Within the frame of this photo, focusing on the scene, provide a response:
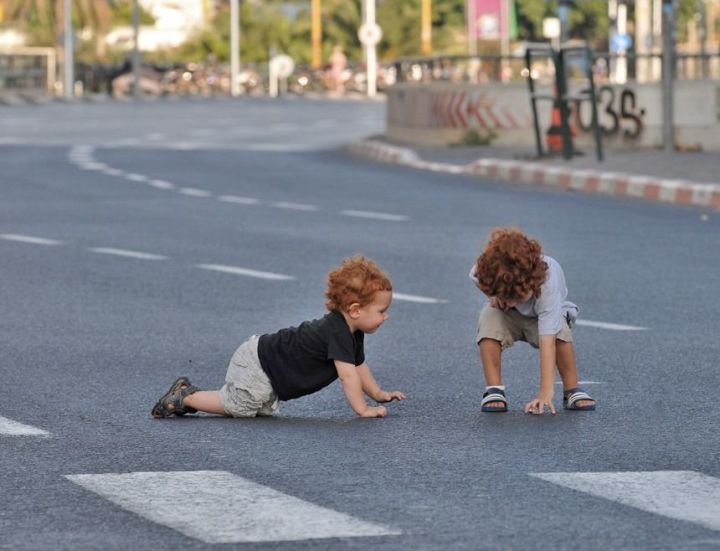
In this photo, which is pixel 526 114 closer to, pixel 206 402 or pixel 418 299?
pixel 418 299

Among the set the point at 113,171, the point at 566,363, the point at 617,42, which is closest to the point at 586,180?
the point at 113,171

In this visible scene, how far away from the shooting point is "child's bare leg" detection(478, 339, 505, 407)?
7254 millimetres

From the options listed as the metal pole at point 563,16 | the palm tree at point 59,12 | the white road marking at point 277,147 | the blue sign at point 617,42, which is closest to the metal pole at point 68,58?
the palm tree at point 59,12

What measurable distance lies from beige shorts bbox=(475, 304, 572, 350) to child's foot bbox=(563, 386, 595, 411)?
185 mm

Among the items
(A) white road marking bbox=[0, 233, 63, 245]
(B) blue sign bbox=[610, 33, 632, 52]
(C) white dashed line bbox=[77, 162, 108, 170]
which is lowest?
(A) white road marking bbox=[0, 233, 63, 245]

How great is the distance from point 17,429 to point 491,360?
1641 mm

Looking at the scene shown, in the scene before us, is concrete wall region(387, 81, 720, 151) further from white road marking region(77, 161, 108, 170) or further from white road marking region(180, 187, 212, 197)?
white road marking region(180, 187, 212, 197)

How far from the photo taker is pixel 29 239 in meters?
15.0

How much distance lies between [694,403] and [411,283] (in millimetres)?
4687

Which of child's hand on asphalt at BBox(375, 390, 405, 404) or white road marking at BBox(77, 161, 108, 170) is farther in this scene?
white road marking at BBox(77, 161, 108, 170)

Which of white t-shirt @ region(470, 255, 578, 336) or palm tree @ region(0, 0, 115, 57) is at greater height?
palm tree @ region(0, 0, 115, 57)

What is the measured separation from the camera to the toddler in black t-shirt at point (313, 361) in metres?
7.01

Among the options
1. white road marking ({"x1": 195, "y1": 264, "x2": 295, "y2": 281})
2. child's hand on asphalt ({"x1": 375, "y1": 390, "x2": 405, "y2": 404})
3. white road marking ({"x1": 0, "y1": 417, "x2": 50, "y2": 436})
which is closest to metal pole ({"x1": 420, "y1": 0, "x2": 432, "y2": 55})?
white road marking ({"x1": 195, "y1": 264, "x2": 295, "y2": 281})

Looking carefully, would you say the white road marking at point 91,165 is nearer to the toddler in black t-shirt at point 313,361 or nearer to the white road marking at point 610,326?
the white road marking at point 610,326
